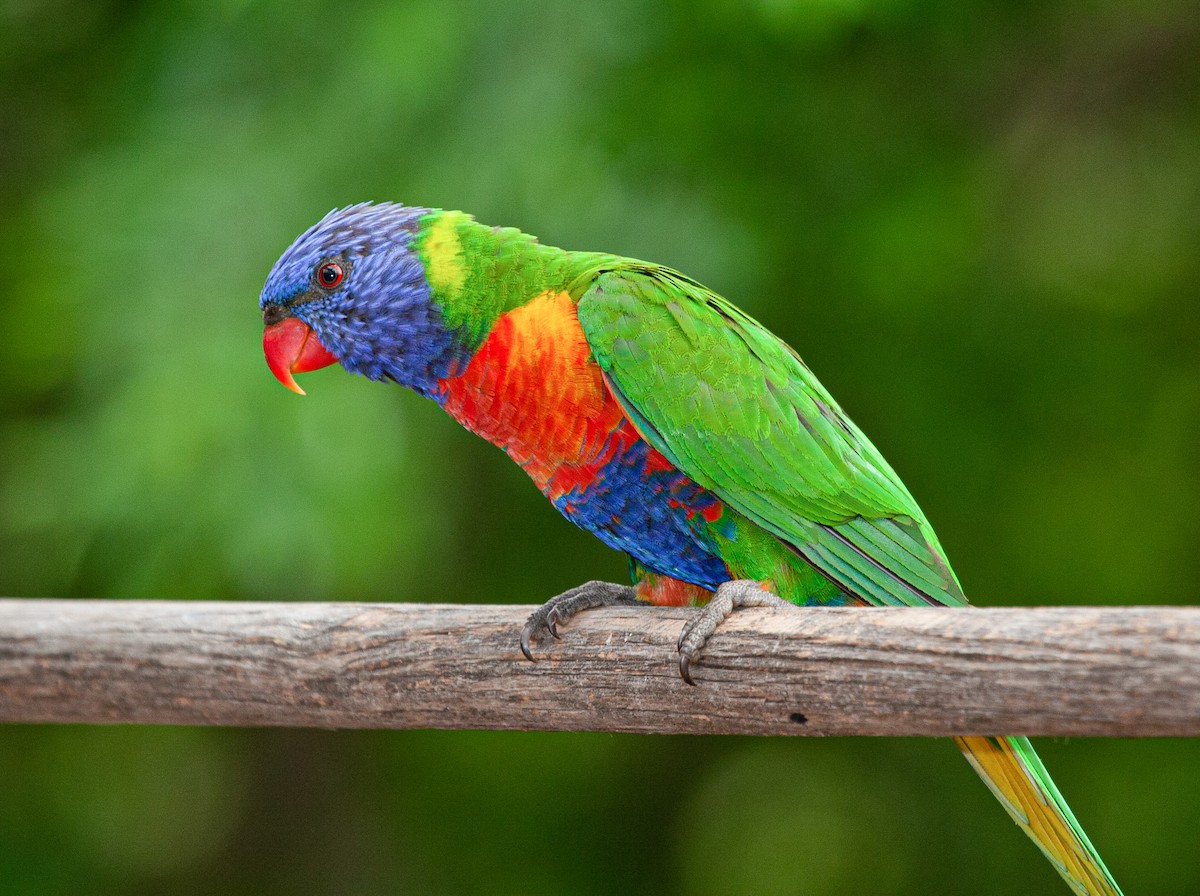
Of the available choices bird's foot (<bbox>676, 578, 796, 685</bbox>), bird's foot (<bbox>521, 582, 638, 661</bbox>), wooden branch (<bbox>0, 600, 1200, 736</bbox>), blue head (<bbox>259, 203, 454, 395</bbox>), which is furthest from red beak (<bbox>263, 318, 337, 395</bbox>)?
bird's foot (<bbox>676, 578, 796, 685</bbox>)

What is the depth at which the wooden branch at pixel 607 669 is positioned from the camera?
4.70 ft

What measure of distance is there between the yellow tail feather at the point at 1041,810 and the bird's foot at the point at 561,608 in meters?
0.73

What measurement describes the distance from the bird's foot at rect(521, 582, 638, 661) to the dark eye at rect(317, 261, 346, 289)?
78cm

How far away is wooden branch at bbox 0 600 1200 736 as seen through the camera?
1.43 meters

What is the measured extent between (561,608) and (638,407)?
1.29ft

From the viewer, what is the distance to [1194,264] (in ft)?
13.0

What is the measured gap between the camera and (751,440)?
208 centimetres

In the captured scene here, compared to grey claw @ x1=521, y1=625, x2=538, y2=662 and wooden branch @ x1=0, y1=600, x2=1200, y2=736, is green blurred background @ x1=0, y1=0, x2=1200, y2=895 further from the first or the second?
grey claw @ x1=521, y1=625, x2=538, y2=662

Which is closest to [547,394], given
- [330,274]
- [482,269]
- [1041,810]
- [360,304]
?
[482,269]

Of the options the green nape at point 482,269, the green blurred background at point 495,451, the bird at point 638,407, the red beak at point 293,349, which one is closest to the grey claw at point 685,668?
the bird at point 638,407

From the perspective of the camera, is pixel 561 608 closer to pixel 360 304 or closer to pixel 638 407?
pixel 638 407

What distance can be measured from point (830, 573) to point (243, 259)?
2.11 metres

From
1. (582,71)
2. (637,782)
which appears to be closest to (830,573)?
(582,71)

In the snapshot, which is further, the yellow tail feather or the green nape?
the green nape
